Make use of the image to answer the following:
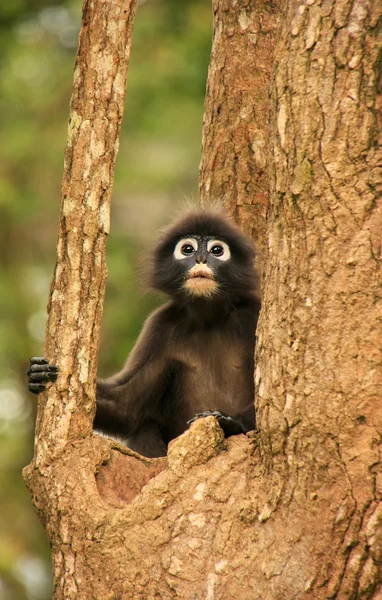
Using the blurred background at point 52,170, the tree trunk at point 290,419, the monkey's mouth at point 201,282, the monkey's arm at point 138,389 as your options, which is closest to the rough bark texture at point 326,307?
the tree trunk at point 290,419

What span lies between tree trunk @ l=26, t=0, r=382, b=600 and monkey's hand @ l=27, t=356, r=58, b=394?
5 centimetres

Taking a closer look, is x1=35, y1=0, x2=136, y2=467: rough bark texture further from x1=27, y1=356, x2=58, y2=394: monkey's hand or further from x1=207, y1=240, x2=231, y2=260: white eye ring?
x1=207, y1=240, x2=231, y2=260: white eye ring

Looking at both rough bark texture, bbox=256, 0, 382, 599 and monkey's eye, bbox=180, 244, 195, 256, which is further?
monkey's eye, bbox=180, 244, 195, 256

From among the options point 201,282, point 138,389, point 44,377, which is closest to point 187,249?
point 201,282

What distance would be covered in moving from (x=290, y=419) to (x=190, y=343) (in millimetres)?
2139

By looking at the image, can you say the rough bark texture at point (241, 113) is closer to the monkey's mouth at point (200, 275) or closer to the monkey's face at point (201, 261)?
the monkey's face at point (201, 261)

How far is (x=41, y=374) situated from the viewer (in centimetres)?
417

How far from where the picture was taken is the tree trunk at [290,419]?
3.55 m

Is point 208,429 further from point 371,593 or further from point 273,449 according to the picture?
point 371,593

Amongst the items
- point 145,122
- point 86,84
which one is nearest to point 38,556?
point 145,122

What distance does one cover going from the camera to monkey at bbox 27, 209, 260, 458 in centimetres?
559

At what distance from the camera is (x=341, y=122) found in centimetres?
375

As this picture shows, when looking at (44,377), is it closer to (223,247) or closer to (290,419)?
(290,419)

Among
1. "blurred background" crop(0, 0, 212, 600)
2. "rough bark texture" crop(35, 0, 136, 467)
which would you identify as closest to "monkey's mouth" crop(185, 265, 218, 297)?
"rough bark texture" crop(35, 0, 136, 467)
